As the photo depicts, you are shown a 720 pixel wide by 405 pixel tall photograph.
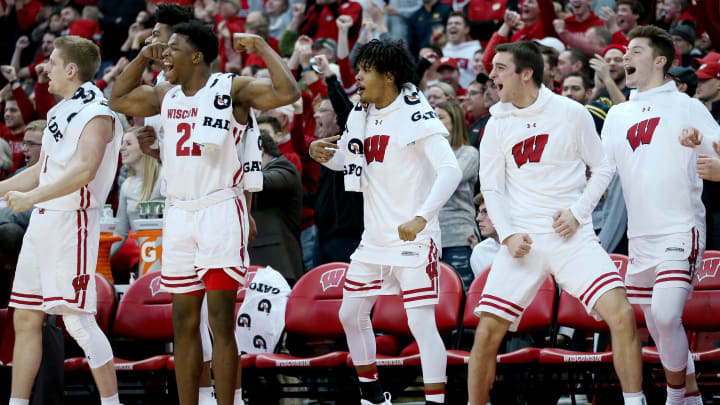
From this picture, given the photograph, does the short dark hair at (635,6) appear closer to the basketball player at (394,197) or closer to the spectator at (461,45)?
the spectator at (461,45)

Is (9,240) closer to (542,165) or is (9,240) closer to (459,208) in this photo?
(459,208)

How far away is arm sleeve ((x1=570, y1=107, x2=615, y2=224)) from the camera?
5504mm

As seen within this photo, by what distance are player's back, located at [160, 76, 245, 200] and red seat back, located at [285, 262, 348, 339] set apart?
1.76 m

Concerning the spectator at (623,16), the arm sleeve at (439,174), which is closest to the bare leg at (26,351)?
the arm sleeve at (439,174)

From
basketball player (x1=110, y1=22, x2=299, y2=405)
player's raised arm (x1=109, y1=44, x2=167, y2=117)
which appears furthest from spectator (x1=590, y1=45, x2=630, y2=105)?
player's raised arm (x1=109, y1=44, x2=167, y2=117)

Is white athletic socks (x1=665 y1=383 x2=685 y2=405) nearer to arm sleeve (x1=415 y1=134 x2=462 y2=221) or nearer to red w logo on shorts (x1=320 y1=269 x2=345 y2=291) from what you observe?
arm sleeve (x1=415 y1=134 x2=462 y2=221)

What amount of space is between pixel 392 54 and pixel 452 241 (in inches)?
88.5

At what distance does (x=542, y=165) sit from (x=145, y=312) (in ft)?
11.5

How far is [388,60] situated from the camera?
603cm

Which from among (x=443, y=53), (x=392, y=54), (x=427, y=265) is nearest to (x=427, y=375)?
(x=427, y=265)

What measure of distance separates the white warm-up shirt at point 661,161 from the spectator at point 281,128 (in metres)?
3.33

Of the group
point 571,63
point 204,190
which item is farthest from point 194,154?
point 571,63

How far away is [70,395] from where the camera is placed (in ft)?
24.5

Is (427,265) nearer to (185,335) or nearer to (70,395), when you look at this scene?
(185,335)
